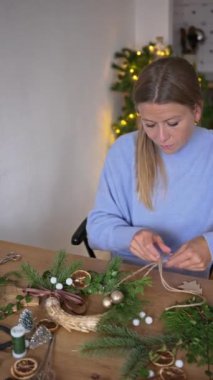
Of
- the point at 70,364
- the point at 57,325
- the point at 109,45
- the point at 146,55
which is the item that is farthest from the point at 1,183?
the point at 146,55

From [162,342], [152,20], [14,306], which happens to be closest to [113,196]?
[14,306]

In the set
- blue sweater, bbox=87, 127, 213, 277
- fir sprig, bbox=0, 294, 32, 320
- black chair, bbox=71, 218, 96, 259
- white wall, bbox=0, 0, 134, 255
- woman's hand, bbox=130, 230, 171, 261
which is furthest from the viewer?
white wall, bbox=0, 0, 134, 255

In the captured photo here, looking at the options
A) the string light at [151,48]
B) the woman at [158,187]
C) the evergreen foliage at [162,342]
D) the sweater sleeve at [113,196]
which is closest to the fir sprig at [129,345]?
the evergreen foliage at [162,342]

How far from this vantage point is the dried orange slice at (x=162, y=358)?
768 millimetres

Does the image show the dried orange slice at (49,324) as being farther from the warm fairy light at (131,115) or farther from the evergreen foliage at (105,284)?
the warm fairy light at (131,115)

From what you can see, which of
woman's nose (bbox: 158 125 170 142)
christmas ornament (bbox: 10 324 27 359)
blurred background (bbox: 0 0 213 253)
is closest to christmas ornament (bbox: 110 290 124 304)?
christmas ornament (bbox: 10 324 27 359)

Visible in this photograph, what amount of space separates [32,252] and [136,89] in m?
0.56

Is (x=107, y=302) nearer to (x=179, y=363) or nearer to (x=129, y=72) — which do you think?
(x=179, y=363)

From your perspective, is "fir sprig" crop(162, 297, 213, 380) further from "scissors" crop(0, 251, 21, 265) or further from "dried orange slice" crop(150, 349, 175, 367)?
"scissors" crop(0, 251, 21, 265)

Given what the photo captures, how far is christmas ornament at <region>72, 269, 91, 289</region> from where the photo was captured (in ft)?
3.27

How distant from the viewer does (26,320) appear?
883 millimetres

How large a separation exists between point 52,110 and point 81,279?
3.71 feet

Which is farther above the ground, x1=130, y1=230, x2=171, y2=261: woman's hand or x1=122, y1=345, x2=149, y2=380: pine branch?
x1=130, y1=230, x2=171, y2=261: woman's hand

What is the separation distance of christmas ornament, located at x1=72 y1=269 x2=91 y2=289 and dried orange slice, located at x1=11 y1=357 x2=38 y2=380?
241 millimetres
